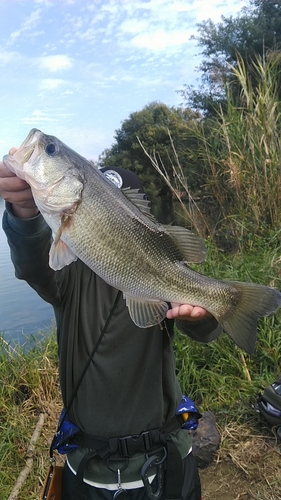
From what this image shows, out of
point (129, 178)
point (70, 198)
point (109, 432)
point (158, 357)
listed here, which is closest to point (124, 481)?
point (109, 432)

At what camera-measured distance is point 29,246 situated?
5.76 feet

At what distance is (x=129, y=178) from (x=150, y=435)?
1228 mm

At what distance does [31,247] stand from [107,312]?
471 mm

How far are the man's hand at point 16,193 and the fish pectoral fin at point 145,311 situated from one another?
0.53 metres

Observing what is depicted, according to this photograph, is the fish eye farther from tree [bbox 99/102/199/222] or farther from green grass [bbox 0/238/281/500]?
tree [bbox 99/102/199/222]

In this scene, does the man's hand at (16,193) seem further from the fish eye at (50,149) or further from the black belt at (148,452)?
the black belt at (148,452)

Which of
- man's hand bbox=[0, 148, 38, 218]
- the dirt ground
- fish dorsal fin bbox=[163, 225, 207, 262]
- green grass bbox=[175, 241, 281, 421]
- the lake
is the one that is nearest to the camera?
man's hand bbox=[0, 148, 38, 218]

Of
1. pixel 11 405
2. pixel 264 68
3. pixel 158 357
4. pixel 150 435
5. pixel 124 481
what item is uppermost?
pixel 264 68

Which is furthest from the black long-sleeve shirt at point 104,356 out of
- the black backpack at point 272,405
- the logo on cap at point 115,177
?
the black backpack at point 272,405

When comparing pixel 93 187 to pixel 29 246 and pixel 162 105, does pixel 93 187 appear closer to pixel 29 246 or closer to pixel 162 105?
pixel 29 246

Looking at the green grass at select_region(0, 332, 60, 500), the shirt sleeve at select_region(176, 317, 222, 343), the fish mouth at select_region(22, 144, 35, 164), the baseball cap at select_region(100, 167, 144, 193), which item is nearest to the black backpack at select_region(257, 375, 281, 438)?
the shirt sleeve at select_region(176, 317, 222, 343)

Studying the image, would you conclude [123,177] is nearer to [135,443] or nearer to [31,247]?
[31,247]

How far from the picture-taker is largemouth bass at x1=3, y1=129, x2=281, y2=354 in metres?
1.73

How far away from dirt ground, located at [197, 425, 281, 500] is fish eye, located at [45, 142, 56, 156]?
7.98 feet
